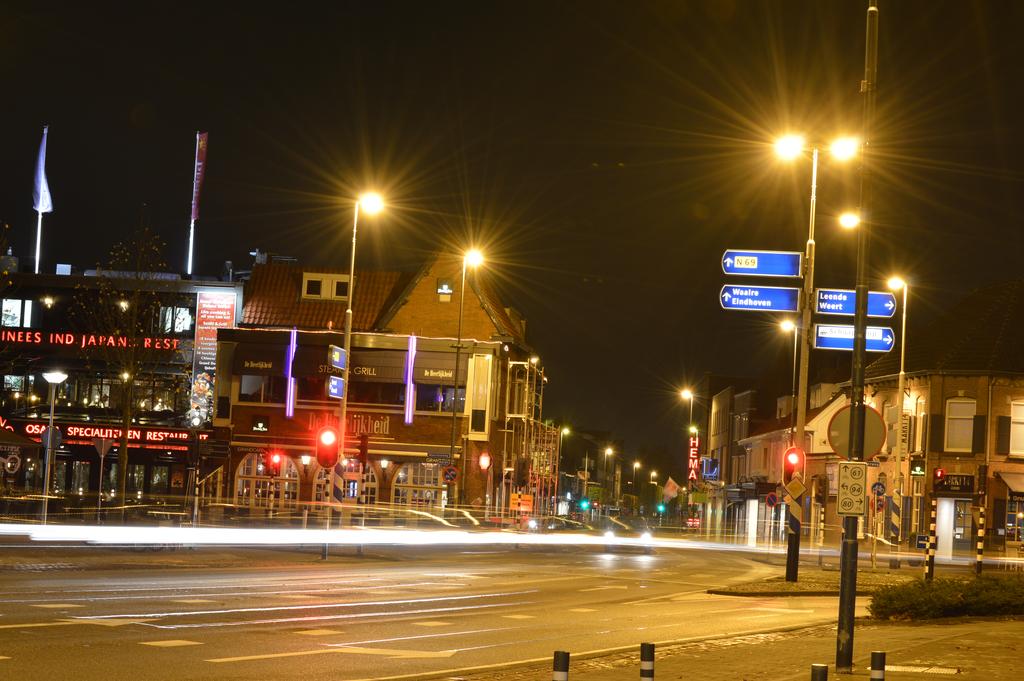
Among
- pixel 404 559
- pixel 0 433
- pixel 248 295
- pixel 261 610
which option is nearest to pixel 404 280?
pixel 248 295

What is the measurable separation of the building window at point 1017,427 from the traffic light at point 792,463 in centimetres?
3123

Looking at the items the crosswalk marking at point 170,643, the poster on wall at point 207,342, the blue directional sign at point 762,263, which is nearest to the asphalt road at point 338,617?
the crosswalk marking at point 170,643

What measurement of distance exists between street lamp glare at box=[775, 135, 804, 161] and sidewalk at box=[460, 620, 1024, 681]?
33.5ft

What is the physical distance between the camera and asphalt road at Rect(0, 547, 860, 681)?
1290cm

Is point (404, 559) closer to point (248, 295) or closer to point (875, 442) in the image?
point (875, 442)

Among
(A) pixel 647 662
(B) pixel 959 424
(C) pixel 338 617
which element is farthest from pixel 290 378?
(A) pixel 647 662

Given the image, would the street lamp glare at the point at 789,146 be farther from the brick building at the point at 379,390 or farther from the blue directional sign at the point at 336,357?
the brick building at the point at 379,390

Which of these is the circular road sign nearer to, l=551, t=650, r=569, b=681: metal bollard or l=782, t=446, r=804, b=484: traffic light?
l=551, t=650, r=569, b=681: metal bollard

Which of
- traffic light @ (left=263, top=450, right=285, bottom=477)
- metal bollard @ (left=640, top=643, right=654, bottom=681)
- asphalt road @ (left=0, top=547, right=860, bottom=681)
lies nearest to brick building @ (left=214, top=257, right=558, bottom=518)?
traffic light @ (left=263, top=450, right=285, bottom=477)

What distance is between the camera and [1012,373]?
54.8 metres

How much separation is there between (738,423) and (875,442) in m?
84.5

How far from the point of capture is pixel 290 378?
200 feet

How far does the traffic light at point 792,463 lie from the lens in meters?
27.1

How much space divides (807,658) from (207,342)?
54.7 m
